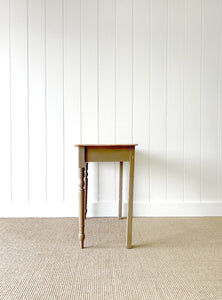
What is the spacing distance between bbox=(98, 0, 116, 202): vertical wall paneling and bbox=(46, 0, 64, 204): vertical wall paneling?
1.07ft

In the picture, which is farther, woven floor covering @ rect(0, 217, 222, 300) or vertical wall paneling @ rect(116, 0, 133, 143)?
vertical wall paneling @ rect(116, 0, 133, 143)

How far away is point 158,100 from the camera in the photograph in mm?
2383

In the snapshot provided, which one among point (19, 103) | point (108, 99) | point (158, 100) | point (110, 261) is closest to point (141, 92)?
point (158, 100)

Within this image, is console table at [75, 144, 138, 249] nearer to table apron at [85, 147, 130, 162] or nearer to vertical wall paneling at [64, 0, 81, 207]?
table apron at [85, 147, 130, 162]

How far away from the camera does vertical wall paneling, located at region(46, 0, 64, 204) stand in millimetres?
2320

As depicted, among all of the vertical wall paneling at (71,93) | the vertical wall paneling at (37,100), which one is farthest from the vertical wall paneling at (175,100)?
the vertical wall paneling at (37,100)

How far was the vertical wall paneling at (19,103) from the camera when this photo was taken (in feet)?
7.59

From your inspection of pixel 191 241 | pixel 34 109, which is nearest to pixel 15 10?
pixel 34 109

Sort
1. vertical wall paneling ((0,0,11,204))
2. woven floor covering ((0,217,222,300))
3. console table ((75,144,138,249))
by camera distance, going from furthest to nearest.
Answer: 1. vertical wall paneling ((0,0,11,204))
2. console table ((75,144,138,249))
3. woven floor covering ((0,217,222,300))

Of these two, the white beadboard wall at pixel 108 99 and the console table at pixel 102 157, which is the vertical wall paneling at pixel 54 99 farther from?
the console table at pixel 102 157

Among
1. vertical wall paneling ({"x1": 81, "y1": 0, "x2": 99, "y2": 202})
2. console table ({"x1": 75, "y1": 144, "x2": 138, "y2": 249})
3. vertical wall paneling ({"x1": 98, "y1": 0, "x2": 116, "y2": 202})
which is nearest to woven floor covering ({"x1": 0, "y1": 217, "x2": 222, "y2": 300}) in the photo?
console table ({"x1": 75, "y1": 144, "x2": 138, "y2": 249})

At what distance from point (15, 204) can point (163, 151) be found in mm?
1326

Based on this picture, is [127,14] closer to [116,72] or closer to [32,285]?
[116,72]

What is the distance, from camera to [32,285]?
4.05ft
